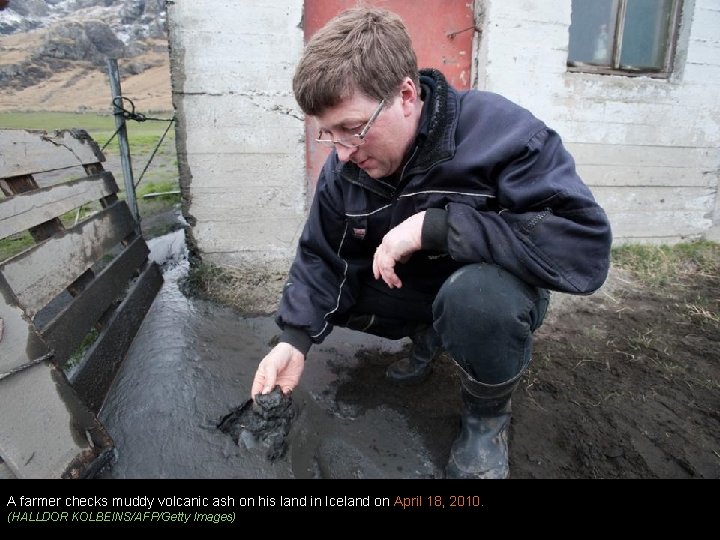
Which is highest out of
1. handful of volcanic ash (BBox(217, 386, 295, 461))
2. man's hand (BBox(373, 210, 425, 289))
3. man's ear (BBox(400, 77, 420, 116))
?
man's ear (BBox(400, 77, 420, 116))

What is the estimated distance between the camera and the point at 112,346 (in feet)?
7.61

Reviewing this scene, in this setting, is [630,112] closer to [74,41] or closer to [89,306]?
[89,306]

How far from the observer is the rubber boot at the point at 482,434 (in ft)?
5.51

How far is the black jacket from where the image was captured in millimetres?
1491

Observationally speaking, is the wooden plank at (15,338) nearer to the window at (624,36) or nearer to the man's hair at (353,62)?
the man's hair at (353,62)

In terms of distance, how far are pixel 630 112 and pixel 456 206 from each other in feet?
11.6

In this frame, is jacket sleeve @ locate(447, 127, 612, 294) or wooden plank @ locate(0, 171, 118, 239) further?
wooden plank @ locate(0, 171, 118, 239)

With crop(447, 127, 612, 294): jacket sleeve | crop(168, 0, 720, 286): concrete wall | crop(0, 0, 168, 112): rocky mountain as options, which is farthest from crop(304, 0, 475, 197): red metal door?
crop(0, 0, 168, 112): rocky mountain

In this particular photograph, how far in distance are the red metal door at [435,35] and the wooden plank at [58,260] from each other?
160 centimetres

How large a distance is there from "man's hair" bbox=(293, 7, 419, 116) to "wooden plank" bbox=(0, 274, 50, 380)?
1.13 m

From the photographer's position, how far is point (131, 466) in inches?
67.1

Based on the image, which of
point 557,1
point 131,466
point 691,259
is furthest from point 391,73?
point 691,259

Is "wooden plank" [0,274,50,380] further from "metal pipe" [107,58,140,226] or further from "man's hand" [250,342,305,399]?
"metal pipe" [107,58,140,226]

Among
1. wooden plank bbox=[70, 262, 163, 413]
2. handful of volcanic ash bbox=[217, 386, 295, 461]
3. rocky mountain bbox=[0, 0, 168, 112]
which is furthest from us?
rocky mountain bbox=[0, 0, 168, 112]
